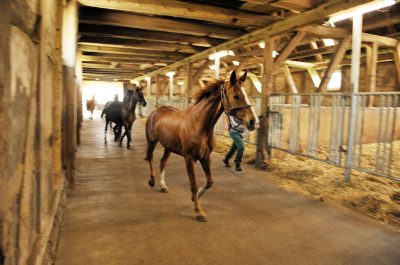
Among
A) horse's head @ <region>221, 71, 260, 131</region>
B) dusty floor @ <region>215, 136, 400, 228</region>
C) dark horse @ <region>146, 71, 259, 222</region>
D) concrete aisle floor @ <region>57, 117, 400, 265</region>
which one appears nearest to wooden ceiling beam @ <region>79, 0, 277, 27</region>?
dark horse @ <region>146, 71, 259, 222</region>

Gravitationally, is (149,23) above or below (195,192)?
above

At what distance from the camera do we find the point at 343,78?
1324cm

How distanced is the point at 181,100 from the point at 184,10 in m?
7.75

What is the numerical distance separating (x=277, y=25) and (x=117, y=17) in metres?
3.94

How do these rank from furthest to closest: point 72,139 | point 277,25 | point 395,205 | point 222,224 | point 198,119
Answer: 1. point 277,25
2. point 72,139
3. point 395,205
4. point 198,119
5. point 222,224

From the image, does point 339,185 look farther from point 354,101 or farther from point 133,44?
point 133,44

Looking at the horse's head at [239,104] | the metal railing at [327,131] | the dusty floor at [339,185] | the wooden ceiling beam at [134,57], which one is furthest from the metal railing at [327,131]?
the wooden ceiling beam at [134,57]

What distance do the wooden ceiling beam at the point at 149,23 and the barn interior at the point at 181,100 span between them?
0.03 meters

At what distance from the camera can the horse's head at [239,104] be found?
3.64 m

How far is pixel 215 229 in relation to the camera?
11.4 ft

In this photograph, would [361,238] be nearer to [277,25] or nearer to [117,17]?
[277,25]

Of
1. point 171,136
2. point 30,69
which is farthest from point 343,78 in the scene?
point 30,69

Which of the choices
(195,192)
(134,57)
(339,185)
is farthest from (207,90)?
(134,57)

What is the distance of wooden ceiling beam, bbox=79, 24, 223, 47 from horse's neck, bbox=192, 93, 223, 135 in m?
5.71
